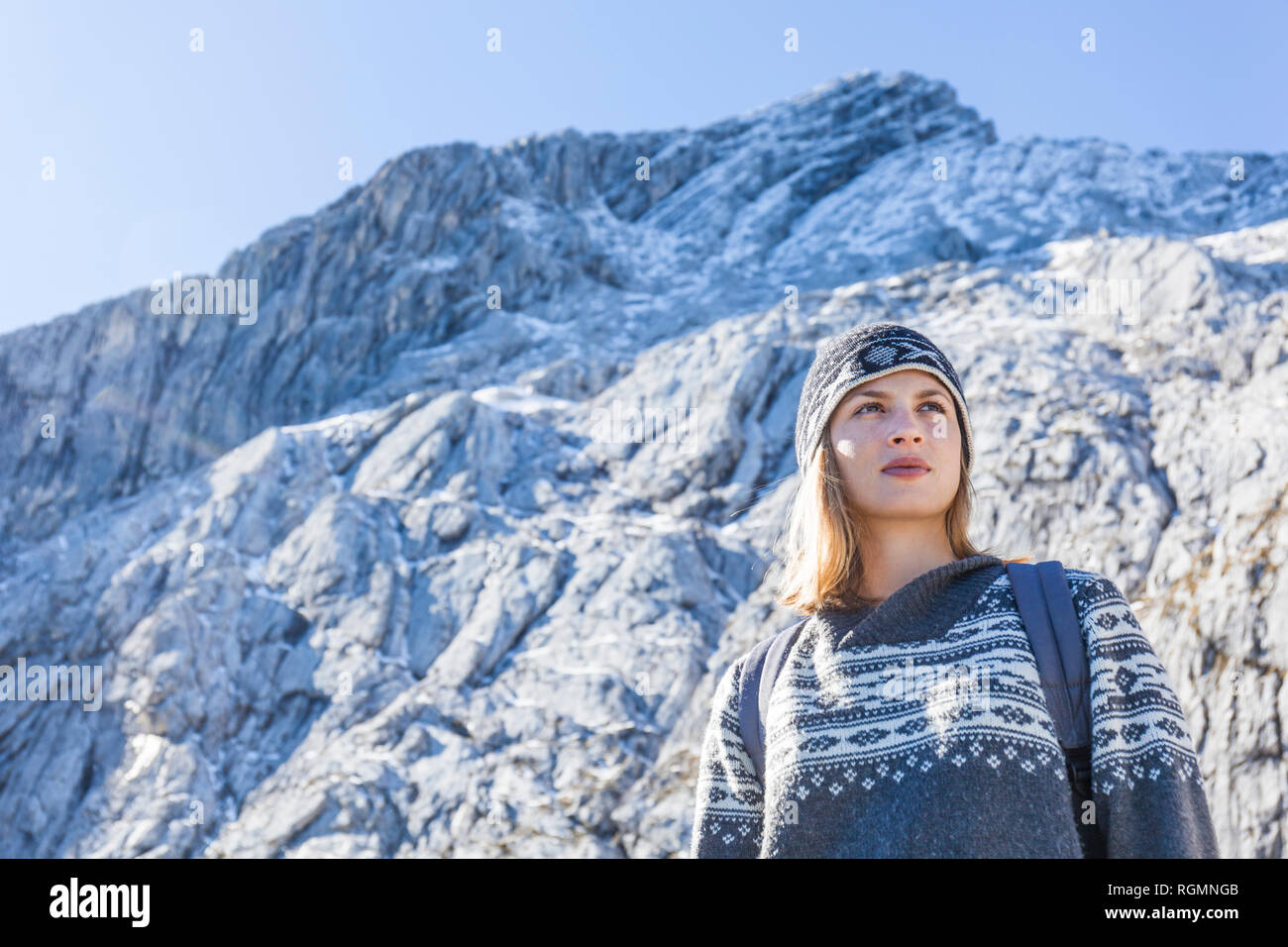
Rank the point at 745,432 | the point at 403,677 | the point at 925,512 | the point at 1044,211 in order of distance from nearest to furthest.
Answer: the point at 925,512 → the point at 403,677 → the point at 745,432 → the point at 1044,211

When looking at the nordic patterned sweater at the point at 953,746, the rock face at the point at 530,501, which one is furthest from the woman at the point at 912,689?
the rock face at the point at 530,501

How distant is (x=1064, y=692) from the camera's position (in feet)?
8.95

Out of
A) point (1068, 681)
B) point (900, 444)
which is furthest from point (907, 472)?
point (1068, 681)

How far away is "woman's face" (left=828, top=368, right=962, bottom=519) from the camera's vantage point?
3.18 meters

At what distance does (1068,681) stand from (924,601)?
49cm

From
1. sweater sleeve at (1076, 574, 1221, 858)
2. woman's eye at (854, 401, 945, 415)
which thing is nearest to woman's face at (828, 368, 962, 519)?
woman's eye at (854, 401, 945, 415)

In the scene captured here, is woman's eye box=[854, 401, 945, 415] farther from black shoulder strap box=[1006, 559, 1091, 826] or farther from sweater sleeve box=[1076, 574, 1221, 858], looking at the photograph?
sweater sleeve box=[1076, 574, 1221, 858]

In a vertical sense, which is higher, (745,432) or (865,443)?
(745,432)

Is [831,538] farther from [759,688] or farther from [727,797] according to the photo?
[727,797]

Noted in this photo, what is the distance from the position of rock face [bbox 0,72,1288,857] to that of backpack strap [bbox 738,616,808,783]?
85cm

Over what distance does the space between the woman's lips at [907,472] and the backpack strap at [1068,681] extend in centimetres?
58
